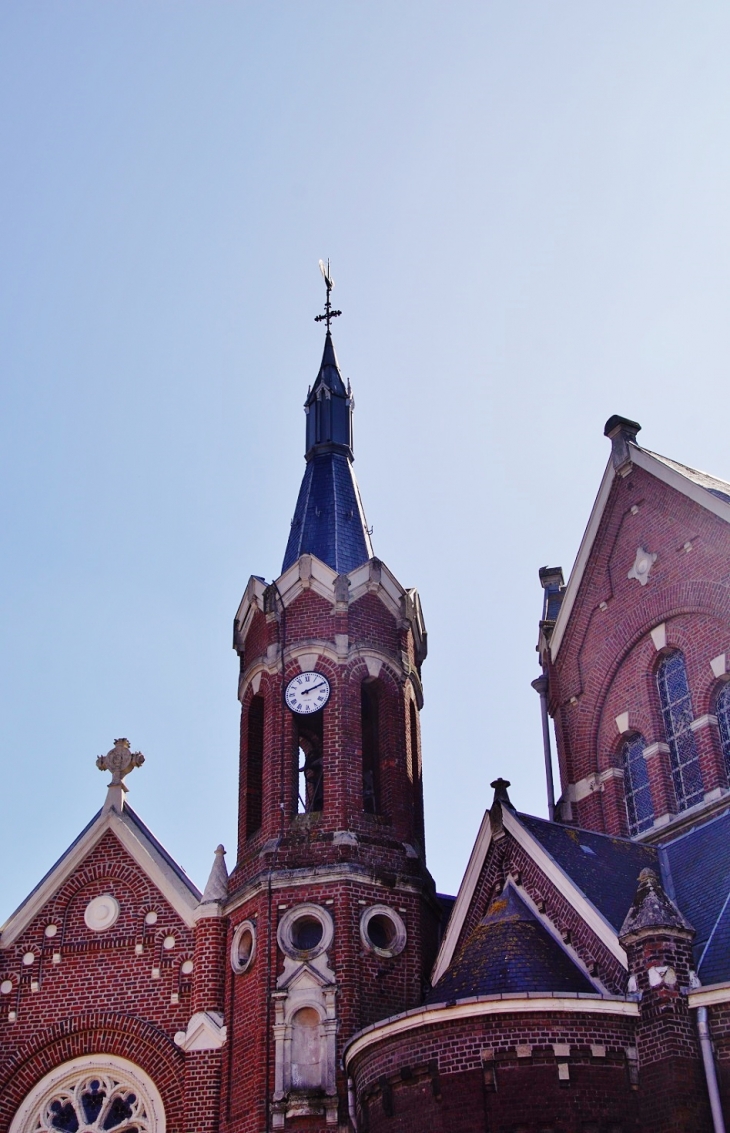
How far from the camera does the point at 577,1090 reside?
19.4 m

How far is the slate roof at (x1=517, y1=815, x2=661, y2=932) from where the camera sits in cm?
2284

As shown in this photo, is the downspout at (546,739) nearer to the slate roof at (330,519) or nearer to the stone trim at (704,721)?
the stone trim at (704,721)

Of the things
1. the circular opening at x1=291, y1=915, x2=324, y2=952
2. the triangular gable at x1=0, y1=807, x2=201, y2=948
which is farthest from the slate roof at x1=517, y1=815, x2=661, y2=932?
the triangular gable at x1=0, y1=807, x2=201, y2=948

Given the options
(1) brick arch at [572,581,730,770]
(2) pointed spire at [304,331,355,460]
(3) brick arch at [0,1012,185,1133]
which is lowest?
(3) brick arch at [0,1012,185,1133]

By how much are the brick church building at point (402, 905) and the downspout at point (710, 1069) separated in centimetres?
4

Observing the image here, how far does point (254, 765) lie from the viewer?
29.4m

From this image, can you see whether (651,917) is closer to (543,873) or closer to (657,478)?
(543,873)

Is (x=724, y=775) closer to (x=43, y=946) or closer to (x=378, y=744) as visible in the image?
(x=378, y=744)

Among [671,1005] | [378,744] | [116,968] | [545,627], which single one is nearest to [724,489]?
[545,627]

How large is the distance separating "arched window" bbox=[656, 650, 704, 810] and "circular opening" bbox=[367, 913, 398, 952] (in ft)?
19.4

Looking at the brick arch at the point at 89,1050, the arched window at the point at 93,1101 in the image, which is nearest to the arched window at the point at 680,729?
the brick arch at the point at 89,1050

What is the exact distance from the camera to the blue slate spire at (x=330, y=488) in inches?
1249

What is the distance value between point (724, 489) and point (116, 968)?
599 inches

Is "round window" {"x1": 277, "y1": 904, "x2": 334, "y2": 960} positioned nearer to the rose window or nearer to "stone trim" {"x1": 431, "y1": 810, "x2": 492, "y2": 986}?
"stone trim" {"x1": 431, "y1": 810, "x2": 492, "y2": 986}
